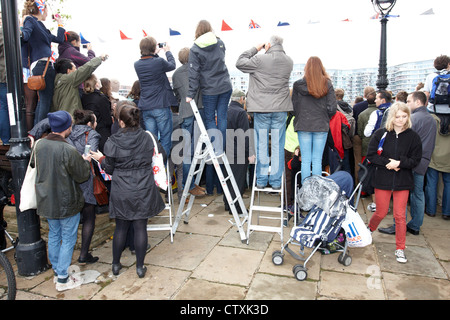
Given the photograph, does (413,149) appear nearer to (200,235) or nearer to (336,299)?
(336,299)

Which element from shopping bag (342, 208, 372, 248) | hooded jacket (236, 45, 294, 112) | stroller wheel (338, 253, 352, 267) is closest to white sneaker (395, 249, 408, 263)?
shopping bag (342, 208, 372, 248)

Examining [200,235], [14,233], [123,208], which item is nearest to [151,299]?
[123,208]

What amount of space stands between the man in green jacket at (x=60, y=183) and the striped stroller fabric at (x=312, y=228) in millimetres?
2407

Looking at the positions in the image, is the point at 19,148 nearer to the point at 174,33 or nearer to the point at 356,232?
the point at 174,33

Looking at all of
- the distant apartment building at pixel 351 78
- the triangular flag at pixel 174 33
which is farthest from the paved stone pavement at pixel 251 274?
the triangular flag at pixel 174 33

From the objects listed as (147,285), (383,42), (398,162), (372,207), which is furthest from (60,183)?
(383,42)

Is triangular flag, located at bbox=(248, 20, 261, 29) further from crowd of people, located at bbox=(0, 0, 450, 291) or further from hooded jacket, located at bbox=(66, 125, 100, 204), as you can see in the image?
hooded jacket, located at bbox=(66, 125, 100, 204)

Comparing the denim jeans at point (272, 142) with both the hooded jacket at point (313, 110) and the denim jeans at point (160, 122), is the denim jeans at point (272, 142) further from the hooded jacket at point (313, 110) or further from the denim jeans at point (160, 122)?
the denim jeans at point (160, 122)

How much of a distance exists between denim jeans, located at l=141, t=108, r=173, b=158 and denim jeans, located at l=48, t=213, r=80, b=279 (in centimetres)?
220

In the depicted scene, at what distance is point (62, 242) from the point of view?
11.4 feet

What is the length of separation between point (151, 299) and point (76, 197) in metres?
1.31

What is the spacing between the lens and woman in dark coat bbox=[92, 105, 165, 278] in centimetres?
345

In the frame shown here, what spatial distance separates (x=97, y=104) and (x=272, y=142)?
8.55ft

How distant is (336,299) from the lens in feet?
10.3
